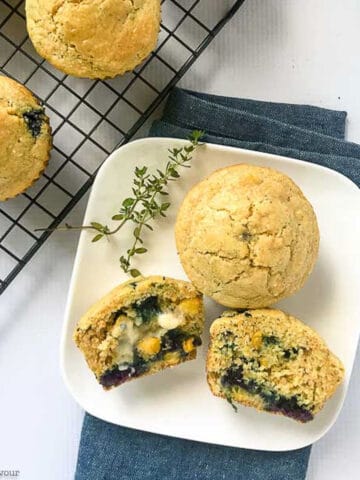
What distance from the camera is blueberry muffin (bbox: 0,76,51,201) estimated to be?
181 centimetres

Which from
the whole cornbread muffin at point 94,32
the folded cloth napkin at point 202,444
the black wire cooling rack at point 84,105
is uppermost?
the whole cornbread muffin at point 94,32

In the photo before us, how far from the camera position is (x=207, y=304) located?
2.01 m

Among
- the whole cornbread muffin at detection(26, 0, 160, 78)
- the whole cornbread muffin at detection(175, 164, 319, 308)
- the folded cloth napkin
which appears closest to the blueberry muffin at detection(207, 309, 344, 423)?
the whole cornbread muffin at detection(175, 164, 319, 308)

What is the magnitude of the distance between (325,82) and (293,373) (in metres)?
0.93

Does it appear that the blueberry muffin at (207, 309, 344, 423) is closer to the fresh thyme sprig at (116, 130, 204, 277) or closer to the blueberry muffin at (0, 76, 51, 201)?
the fresh thyme sprig at (116, 130, 204, 277)

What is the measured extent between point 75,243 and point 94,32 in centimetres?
66

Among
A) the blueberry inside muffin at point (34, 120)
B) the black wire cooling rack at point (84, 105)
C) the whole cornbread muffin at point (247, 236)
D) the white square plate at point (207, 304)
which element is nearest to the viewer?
the whole cornbread muffin at point (247, 236)

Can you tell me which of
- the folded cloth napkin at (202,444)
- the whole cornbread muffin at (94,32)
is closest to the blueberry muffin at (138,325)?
the folded cloth napkin at (202,444)

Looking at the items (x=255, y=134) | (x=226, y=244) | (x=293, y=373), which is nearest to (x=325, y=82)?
(x=255, y=134)

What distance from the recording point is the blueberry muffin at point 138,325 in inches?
74.0

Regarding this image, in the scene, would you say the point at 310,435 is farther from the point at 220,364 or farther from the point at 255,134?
the point at 255,134

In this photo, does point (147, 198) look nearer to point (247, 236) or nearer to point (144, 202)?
point (144, 202)

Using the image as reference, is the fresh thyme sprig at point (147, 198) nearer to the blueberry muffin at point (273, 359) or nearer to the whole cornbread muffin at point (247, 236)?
the whole cornbread muffin at point (247, 236)

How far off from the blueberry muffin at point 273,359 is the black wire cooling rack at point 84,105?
24.4 inches
